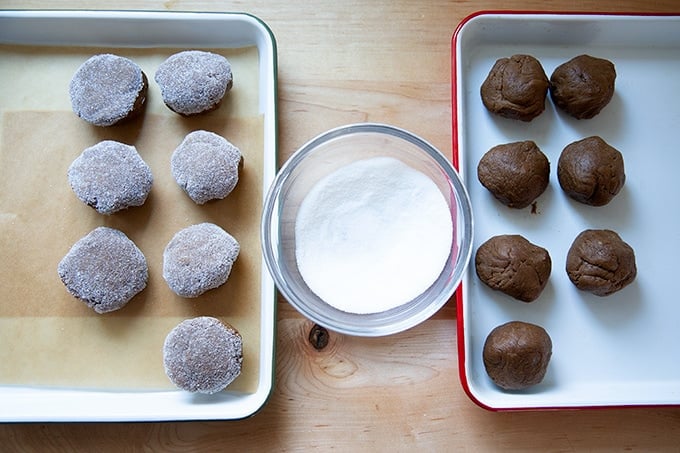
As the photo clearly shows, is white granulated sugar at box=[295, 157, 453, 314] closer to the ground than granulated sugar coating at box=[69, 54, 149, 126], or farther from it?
closer to the ground

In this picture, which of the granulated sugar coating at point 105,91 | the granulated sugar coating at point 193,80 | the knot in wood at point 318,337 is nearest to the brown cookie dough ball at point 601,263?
the knot in wood at point 318,337

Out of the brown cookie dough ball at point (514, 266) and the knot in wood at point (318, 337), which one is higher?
the brown cookie dough ball at point (514, 266)

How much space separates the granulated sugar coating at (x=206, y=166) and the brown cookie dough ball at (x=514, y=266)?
19.5 inches

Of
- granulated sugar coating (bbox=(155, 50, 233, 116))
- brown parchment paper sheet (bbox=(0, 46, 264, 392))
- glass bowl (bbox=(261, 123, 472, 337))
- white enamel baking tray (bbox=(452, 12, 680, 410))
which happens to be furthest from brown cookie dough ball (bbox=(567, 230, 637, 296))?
granulated sugar coating (bbox=(155, 50, 233, 116))

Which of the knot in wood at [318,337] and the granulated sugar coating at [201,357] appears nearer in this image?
the granulated sugar coating at [201,357]

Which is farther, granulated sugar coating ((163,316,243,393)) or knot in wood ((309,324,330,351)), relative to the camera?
knot in wood ((309,324,330,351))

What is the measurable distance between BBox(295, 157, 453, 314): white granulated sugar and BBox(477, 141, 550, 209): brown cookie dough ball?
0.34 ft

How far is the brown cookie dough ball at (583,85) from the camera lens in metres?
1.27

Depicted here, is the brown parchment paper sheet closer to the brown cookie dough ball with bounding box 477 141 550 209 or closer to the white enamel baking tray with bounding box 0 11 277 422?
the white enamel baking tray with bounding box 0 11 277 422

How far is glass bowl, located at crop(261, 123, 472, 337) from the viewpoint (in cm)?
120

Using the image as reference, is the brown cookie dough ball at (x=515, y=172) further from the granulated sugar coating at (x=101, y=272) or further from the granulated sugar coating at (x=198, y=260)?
the granulated sugar coating at (x=101, y=272)

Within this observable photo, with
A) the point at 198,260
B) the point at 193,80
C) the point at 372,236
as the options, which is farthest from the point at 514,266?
the point at 193,80

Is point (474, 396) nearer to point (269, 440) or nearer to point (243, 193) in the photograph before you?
point (269, 440)

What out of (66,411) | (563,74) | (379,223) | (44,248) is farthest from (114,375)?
(563,74)
